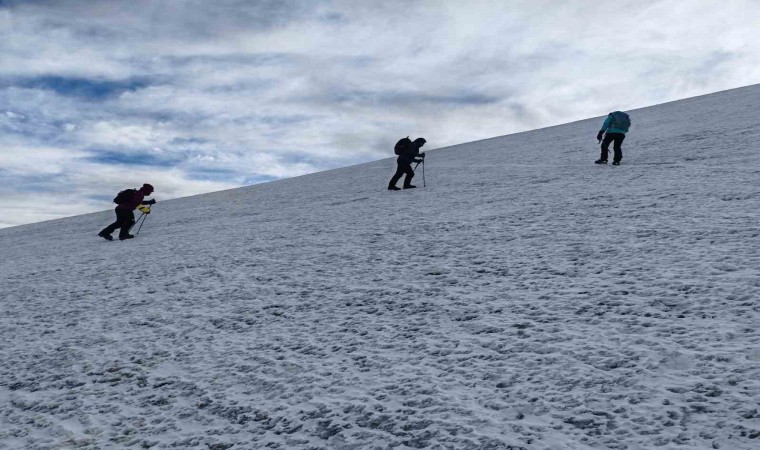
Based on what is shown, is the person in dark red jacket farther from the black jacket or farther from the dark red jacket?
the black jacket

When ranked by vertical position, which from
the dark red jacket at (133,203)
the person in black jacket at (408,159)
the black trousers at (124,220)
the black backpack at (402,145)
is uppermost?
the black backpack at (402,145)

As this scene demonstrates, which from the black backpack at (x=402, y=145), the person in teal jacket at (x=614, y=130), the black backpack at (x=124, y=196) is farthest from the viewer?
the black backpack at (x=402, y=145)

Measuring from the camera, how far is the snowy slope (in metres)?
2.83

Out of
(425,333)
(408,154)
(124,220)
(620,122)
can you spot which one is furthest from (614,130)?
(124,220)

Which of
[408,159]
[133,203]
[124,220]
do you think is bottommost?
[124,220]

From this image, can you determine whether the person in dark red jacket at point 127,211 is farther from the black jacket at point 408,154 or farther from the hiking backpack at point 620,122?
the hiking backpack at point 620,122

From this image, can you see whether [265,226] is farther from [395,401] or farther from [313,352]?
→ [395,401]

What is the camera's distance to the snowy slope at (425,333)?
283 centimetres

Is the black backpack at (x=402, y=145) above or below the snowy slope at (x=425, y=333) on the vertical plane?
above

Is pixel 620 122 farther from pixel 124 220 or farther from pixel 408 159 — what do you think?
pixel 124 220

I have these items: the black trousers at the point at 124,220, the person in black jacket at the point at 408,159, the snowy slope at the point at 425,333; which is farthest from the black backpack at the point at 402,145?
the black trousers at the point at 124,220

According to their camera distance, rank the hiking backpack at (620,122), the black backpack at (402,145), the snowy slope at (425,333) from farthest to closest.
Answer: the black backpack at (402,145)
the hiking backpack at (620,122)
the snowy slope at (425,333)

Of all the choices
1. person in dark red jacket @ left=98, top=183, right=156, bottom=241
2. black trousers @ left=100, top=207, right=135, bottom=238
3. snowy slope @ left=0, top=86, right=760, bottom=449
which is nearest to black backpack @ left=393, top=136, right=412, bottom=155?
snowy slope @ left=0, top=86, right=760, bottom=449

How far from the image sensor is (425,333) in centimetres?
403
